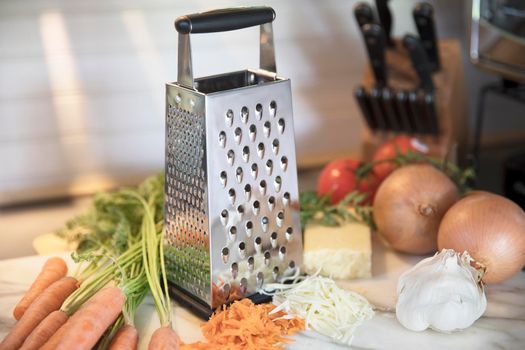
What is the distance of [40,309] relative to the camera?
920 millimetres

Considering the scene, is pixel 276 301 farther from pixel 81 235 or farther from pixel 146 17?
pixel 146 17

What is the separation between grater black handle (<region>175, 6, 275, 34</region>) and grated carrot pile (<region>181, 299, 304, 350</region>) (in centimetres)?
34

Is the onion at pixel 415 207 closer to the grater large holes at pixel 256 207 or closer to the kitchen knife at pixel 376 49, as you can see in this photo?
the grater large holes at pixel 256 207

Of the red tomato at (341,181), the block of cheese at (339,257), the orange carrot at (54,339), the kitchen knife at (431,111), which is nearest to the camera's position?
the orange carrot at (54,339)

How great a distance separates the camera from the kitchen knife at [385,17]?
1646 mm

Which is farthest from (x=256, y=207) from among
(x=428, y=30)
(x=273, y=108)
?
(x=428, y=30)

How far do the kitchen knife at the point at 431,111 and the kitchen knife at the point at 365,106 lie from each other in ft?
0.43

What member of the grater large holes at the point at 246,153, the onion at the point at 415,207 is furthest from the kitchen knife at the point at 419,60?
the grater large holes at the point at 246,153

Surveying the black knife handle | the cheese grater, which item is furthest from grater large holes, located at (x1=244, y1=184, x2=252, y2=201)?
the black knife handle

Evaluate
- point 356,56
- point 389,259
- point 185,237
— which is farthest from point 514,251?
point 356,56

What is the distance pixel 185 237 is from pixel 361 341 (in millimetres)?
259

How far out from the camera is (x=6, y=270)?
43.3 inches

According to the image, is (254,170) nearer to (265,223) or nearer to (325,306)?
(265,223)

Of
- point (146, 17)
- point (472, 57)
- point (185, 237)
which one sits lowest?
point (185, 237)
